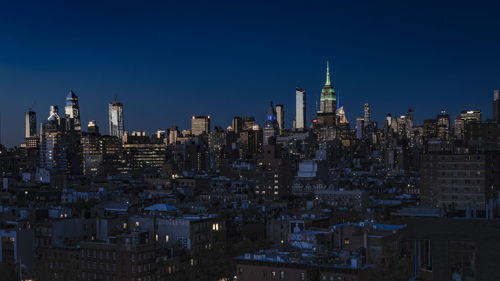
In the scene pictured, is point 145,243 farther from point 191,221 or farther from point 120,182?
point 120,182

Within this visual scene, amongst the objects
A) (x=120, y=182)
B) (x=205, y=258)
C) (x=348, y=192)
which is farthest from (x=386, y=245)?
(x=120, y=182)

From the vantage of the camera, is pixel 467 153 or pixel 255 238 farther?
pixel 467 153

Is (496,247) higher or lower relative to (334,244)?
higher

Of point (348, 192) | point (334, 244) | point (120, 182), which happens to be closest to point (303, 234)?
point (334, 244)

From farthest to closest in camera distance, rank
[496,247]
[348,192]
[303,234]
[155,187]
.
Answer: [155,187]
[348,192]
[303,234]
[496,247]

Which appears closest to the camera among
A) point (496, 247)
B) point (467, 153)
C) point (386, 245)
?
point (496, 247)

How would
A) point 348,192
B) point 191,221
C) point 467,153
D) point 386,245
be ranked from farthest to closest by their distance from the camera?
point 348,192
point 467,153
point 191,221
point 386,245

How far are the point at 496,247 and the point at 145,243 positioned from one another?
161ft

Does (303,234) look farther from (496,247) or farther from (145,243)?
(496,247)

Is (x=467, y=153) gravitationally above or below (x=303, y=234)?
above

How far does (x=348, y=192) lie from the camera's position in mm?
142625

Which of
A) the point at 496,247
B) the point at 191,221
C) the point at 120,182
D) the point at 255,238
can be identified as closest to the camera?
the point at 496,247

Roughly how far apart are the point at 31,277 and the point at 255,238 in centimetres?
3313

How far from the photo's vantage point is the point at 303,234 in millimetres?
75188
